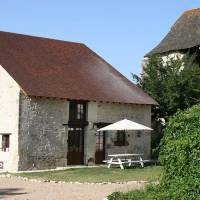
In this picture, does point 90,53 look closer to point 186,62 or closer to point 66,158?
point 186,62

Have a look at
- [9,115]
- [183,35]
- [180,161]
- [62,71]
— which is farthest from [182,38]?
[180,161]

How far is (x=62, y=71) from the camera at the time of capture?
90.5 ft

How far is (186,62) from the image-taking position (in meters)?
32.3

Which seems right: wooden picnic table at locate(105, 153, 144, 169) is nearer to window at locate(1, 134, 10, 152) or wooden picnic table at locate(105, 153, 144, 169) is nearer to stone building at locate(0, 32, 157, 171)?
stone building at locate(0, 32, 157, 171)

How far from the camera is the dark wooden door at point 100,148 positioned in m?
27.0

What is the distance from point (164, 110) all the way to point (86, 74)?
5973 millimetres

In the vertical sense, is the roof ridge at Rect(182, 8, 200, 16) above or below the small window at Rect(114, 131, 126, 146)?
above

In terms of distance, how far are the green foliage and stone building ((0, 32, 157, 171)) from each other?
12688 millimetres

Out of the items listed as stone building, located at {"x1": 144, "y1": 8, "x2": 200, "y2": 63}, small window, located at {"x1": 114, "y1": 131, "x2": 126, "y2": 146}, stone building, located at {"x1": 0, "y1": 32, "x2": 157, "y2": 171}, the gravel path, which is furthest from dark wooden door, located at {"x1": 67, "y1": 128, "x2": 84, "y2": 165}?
stone building, located at {"x1": 144, "y1": 8, "x2": 200, "y2": 63}

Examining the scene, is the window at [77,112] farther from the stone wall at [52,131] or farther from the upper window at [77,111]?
the stone wall at [52,131]

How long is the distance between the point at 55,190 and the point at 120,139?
40.5 ft

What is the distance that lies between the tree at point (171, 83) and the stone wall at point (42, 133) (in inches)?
300

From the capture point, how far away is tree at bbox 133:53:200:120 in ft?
99.5

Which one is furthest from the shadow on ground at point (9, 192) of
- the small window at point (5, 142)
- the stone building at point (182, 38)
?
the stone building at point (182, 38)
